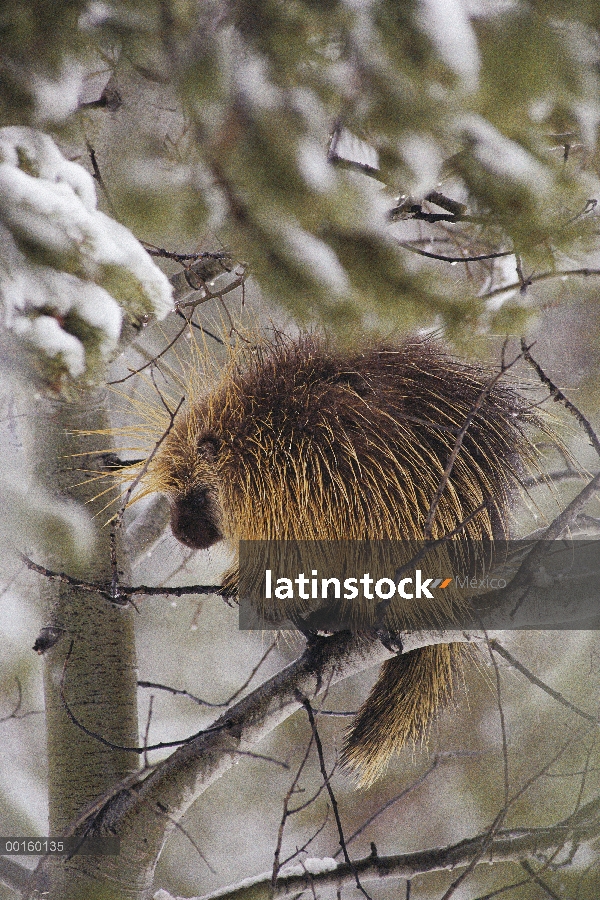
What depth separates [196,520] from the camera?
2.16 feet

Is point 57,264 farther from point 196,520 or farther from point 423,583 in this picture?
point 423,583

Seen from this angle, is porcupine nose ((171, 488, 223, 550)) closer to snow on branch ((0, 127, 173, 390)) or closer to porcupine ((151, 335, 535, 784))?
porcupine ((151, 335, 535, 784))

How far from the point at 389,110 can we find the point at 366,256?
84mm

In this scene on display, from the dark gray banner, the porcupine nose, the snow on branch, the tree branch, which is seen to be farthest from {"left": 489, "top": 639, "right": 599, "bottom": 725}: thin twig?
the snow on branch

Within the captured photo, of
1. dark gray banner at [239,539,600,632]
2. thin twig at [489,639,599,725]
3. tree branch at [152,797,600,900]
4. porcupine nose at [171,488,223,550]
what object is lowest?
tree branch at [152,797,600,900]

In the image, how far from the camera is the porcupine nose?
0.65 metres

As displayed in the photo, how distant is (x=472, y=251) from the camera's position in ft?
2.30

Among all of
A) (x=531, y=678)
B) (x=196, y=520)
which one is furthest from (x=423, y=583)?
(x=196, y=520)

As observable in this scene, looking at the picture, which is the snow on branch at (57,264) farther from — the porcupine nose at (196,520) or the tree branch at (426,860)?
the tree branch at (426,860)

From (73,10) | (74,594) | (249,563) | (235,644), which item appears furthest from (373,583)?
(235,644)

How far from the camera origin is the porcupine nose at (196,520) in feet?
2.14

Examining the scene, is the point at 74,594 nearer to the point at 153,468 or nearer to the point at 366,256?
the point at 153,468

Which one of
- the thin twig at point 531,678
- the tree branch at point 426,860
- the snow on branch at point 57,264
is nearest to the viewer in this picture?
the snow on branch at point 57,264

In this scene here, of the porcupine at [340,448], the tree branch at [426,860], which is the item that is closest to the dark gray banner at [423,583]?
the porcupine at [340,448]
